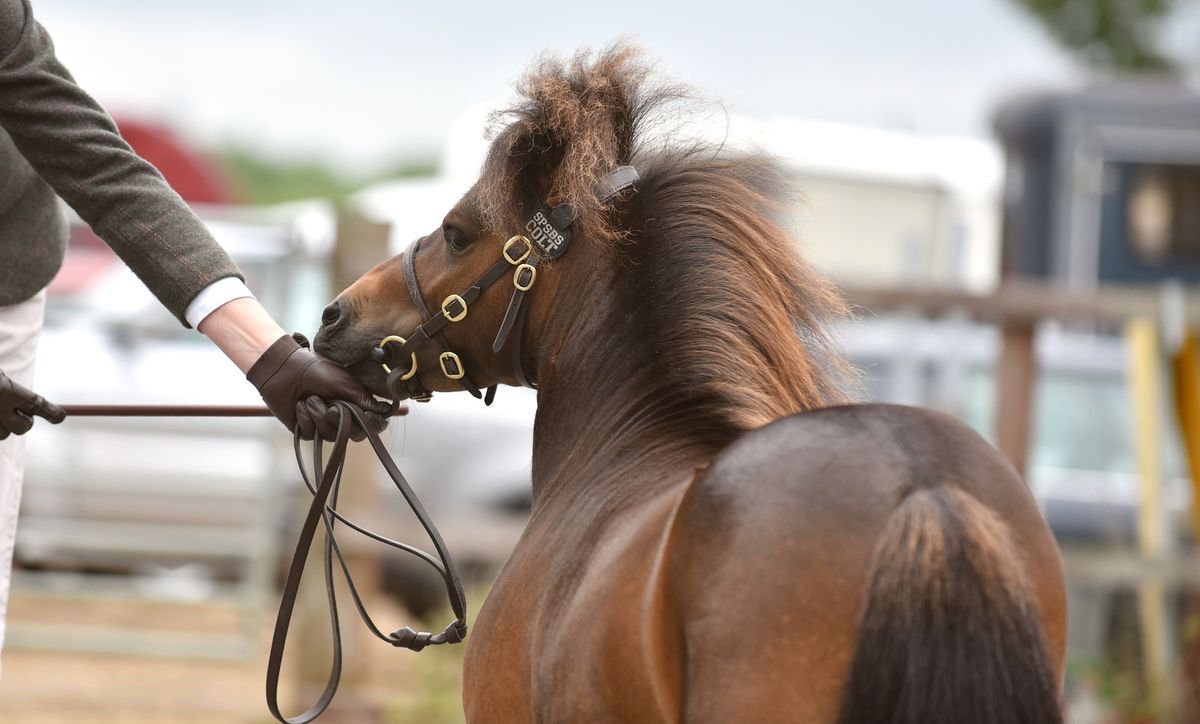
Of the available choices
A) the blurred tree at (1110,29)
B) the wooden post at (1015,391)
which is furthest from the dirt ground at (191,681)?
the blurred tree at (1110,29)

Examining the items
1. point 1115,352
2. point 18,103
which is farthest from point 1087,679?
point 18,103

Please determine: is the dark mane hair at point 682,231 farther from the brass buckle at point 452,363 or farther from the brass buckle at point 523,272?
the brass buckle at point 452,363

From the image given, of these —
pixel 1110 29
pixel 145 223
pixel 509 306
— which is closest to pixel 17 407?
pixel 145 223

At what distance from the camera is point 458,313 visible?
2.97 meters

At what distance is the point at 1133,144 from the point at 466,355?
32.5 ft

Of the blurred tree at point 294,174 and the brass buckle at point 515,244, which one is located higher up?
the blurred tree at point 294,174

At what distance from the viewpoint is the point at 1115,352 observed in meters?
9.09

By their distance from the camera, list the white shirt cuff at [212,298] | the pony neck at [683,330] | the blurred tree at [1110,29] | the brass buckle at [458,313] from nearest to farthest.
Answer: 1. the pony neck at [683,330]
2. the white shirt cuff at [212,298]
3. the brass buckle at [458,313]
4. the blurred tree at [1110,29]

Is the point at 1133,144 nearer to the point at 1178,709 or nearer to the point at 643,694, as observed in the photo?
the point at 1178,709

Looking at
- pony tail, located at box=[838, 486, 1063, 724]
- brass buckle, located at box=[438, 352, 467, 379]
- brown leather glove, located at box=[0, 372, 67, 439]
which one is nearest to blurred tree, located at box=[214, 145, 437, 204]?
brass buckle, located at box=[438, 352, 467, 379]

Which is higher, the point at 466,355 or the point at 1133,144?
the point at 1133,144

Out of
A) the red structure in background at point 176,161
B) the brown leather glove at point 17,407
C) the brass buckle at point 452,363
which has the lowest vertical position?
the brown leather glove at point 17,407

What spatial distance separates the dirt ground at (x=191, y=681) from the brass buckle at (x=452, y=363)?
3.21 metres

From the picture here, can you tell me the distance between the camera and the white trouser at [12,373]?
2.87 metres
